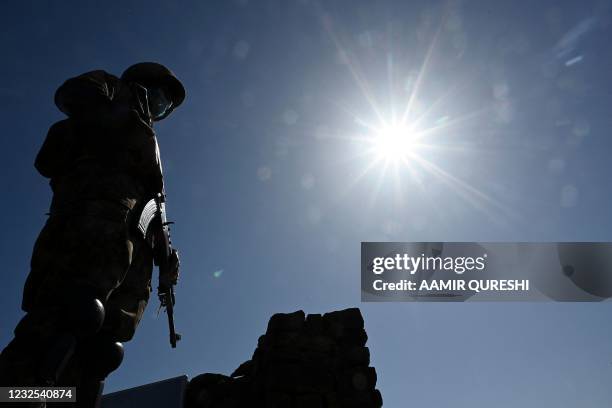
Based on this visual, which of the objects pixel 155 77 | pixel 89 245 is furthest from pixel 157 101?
pixel 89 245

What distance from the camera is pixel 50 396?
2.15 meters

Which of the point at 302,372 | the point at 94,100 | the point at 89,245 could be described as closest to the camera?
the point at 89,245

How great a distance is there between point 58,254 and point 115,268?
1.09ft

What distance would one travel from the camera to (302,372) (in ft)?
21.3

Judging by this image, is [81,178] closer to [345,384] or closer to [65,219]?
[65,219]

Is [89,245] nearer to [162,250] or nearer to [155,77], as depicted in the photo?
[162,250]

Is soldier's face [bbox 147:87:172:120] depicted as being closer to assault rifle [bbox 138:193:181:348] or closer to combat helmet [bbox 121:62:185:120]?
combat helmet [bbox 121:62:185:120]

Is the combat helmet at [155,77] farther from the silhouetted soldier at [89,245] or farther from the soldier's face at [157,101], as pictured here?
the silhouetted soldier at [89,245]

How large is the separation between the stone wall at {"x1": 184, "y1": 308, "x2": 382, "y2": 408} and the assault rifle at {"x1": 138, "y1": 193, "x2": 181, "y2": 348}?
2796 millimetres

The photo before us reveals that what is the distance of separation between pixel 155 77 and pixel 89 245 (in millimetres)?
1882

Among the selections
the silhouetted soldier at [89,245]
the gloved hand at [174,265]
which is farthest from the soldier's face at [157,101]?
the gloved hand at [174,265]

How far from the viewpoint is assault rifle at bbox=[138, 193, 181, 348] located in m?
3.19

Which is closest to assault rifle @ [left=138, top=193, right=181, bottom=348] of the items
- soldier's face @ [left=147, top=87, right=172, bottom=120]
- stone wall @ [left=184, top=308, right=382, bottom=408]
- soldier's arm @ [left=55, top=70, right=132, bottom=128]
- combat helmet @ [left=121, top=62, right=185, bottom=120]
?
soldier's arm @ [left=55, top=70, right=132, bottom=128]

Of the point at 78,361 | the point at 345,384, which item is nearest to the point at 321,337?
the point at 345,384
